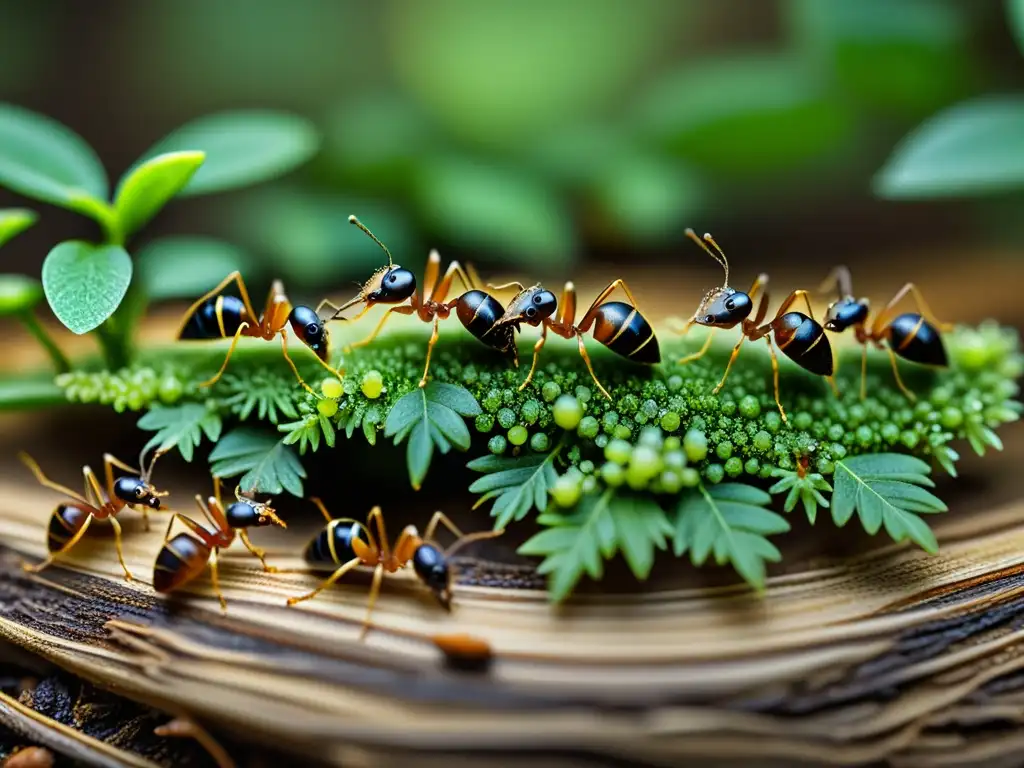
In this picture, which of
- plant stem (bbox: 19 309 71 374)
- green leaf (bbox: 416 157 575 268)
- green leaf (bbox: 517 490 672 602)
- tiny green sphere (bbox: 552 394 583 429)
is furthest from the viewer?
green leaf (bbox: 416 157 575 268)

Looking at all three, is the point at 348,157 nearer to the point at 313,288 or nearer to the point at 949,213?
the point at 313,288

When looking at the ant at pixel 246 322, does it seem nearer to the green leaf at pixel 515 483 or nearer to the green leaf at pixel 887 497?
the green leaf at pixel 515 483

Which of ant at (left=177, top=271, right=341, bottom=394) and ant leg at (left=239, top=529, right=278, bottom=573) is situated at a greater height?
ant at (left=177, top=271, right=341, bottom=394)

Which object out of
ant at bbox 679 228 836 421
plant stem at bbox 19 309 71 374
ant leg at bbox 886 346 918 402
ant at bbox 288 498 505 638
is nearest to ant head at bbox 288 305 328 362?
ant at bbox 288 498 505 638

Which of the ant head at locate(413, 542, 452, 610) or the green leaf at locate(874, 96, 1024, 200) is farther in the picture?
the green leaf at locate(874, 96, 1024, 200)

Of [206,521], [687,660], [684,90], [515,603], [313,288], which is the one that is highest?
[684,90]

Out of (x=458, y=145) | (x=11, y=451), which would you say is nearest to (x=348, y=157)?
(x=458, y=145)

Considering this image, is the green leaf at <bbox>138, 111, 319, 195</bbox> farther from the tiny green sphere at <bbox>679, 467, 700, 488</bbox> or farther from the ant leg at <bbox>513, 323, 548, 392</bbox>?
the tiny green sphere at <bbox>679, 467, 700, 488</bbox>
